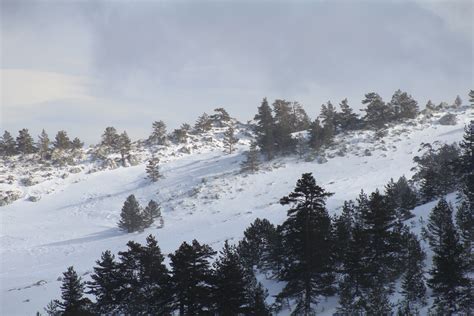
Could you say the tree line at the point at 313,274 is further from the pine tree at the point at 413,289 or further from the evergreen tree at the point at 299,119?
the evergreen tree at the point at 299,119

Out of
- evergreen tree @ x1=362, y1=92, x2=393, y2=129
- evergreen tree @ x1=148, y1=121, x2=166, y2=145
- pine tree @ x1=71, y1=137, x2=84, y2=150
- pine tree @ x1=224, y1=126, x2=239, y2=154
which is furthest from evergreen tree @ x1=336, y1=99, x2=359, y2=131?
pine tree @ x1=71, y1=137, x2=84, y2=150

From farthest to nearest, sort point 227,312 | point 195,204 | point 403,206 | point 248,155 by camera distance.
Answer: point 248,155, point 195,204, point 403,206, point 227,312

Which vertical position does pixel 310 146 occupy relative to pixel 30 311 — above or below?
above

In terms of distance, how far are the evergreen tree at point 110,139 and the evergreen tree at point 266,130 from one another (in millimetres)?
34657

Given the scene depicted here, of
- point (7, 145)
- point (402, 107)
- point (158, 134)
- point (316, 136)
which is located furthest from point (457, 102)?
point (7, 145)

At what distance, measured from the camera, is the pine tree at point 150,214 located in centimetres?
6377

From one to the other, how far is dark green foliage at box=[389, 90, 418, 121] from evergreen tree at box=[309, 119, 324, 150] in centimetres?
2341

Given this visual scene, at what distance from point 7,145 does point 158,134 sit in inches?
1433

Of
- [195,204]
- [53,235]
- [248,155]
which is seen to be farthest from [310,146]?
[53,235]

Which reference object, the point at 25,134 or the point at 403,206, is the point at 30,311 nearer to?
the point at 403,206

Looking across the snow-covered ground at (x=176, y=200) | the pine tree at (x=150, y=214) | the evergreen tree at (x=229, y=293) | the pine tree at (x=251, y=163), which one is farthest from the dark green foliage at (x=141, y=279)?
the pine tree at (x=251, y=163)

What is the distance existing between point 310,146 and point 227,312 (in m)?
66.3

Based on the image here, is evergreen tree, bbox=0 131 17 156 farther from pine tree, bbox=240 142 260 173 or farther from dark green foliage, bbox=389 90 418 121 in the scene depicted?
dark green foliage, bbox=389 90 418 121

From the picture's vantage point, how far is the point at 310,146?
84.3 meters
